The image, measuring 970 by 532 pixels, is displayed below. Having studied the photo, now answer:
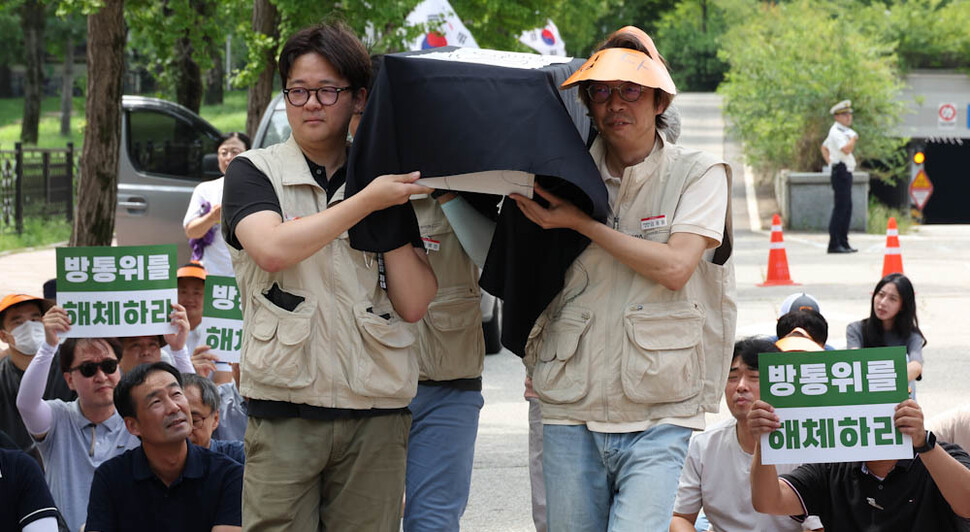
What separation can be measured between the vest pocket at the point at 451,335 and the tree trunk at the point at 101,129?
22.1ft

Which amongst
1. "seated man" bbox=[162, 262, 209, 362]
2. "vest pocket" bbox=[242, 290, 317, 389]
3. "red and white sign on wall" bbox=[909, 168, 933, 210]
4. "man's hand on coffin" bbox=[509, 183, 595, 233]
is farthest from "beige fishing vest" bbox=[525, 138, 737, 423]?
"red and white sign on wall" bbox=[909, 168, 933, 210]

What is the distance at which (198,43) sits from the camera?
1578 cm

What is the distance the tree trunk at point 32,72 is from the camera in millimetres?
43469

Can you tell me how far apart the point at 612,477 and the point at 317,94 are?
1366 mm

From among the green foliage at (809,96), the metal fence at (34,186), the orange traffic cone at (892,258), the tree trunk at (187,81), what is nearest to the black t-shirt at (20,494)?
the orange traffic cone at (892,258)

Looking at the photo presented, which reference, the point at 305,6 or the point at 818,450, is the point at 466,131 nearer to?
the point at 818,450

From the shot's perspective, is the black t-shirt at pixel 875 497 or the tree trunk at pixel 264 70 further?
the tree trunk at pixel 264 70

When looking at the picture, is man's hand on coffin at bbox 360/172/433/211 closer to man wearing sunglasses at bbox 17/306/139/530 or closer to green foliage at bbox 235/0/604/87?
green foliage at bbox 235/0/604/87

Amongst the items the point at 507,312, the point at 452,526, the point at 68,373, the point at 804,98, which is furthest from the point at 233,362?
the point at 804,98

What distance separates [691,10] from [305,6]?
52.5 m

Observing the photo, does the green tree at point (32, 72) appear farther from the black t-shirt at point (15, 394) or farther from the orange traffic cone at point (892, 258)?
the black t-shirt at point (15, 394)

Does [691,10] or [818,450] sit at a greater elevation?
[691,10]

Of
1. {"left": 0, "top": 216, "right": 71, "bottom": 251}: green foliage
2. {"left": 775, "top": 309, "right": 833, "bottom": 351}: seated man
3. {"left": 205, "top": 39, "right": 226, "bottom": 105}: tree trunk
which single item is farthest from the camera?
{"left": 205, "top": 39, "right": 226, "bottom": 105}: tree trunk

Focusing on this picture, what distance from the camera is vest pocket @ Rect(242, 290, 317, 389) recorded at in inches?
142
